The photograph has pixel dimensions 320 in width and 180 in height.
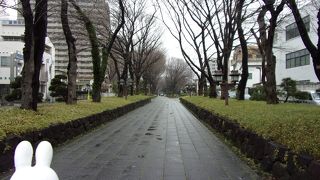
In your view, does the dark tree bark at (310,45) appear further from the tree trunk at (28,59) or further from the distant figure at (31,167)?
the distant figure at (31,167)

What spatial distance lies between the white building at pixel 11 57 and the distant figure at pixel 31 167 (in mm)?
50271

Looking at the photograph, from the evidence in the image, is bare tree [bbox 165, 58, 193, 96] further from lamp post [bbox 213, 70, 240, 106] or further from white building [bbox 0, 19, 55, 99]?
lamp post [bbox 213, 70, 240, 106]

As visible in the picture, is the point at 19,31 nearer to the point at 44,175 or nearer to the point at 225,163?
the point at 225,163

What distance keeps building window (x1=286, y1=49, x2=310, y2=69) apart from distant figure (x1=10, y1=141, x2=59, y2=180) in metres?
52.6

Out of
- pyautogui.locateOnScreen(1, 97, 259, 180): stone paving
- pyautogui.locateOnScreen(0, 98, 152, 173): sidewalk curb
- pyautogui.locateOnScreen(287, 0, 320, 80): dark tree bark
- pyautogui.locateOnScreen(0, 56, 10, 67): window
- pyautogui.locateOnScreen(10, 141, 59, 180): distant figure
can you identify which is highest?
pyautogui.locateOnScreen(0, 56, 10, 67): window

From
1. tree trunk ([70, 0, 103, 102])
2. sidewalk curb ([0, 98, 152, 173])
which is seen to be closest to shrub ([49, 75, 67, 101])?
tree trunk ([70, 0, 103, 102])

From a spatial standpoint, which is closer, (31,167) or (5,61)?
(31,167)

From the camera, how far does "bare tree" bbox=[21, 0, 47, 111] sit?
15062 millimetres

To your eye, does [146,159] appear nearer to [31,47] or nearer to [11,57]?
[31,47]

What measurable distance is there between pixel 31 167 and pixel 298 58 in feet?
188

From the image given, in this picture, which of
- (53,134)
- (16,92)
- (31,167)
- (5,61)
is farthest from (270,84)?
(5,61)

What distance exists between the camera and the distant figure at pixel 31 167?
3.28 metres

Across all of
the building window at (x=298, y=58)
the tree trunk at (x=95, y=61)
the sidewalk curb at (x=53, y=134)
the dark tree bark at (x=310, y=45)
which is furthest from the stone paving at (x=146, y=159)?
the building window at (x=298, y=58)

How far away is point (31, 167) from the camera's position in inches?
134
